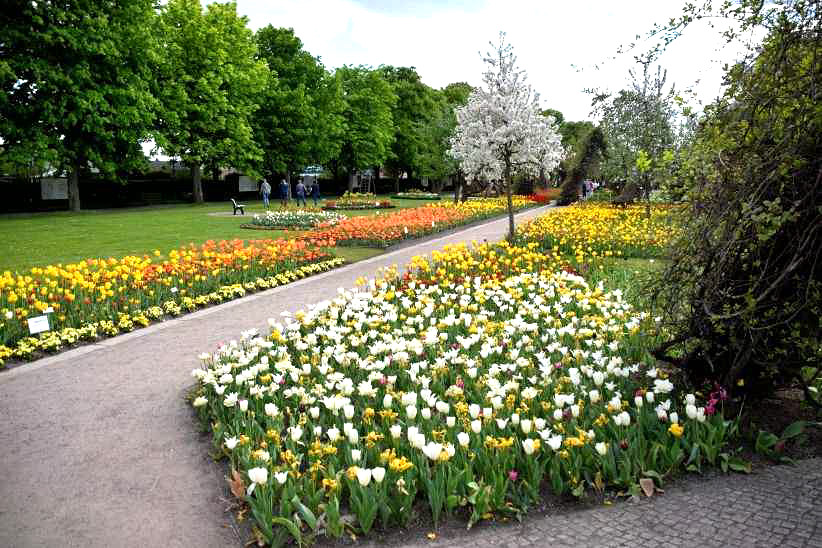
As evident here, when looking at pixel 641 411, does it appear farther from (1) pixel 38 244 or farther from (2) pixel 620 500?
(1) pixel 38 244

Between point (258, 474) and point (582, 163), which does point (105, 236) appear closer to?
point (258, 474)

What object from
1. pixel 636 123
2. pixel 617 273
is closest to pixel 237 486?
pixel 617 273

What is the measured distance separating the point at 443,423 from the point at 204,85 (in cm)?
3780

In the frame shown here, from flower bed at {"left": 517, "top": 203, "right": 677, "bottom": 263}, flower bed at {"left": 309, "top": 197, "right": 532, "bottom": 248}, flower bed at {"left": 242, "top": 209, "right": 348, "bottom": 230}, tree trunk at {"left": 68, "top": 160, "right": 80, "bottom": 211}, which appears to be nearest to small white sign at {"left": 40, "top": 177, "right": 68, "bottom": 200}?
tree trunk at {"left": 68, "top": 160, "right": 80, "bottom": 211}

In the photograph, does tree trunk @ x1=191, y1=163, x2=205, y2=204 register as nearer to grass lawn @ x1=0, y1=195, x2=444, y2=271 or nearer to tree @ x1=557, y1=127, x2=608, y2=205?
grass lawn @ x1=0, y1=195, x2=444, y2=271

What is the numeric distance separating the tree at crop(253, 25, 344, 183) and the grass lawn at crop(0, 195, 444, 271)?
18907 millimetres

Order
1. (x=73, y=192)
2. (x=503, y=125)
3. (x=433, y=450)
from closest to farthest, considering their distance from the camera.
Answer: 1. (x=433, y=450)
2. (x=503, y=125)
3. (x=73, y=192)

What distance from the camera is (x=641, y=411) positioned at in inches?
188

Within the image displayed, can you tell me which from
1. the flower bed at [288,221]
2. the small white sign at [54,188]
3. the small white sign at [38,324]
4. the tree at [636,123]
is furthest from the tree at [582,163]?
the small white sign at [38,324]

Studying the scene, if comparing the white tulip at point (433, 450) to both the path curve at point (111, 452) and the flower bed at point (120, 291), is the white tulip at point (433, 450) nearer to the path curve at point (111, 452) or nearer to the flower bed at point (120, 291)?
the path curve at point (111, 452)

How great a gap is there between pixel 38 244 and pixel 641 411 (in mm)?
18131

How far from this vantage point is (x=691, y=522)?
3.77 meters

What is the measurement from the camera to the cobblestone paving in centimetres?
359

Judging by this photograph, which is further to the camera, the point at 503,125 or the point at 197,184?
the point at 197,184
